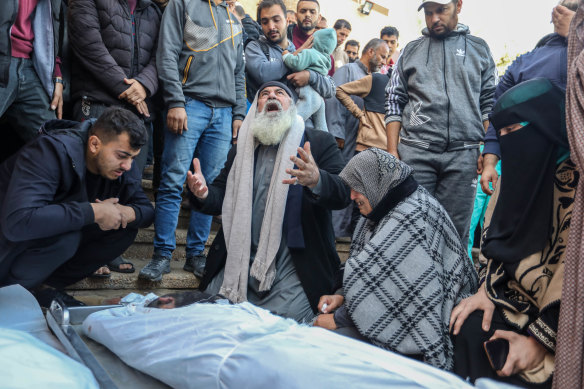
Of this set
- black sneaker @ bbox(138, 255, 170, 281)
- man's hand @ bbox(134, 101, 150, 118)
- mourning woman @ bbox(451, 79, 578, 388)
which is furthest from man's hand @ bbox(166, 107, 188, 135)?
mourning woman @ bbox(451, 79, 578, 388)

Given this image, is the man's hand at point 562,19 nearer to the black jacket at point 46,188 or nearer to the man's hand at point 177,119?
the man's hand at point 177,119

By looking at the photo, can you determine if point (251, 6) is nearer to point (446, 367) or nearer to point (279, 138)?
point (279, 138)

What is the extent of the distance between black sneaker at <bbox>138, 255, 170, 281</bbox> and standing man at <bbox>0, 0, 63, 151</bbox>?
1158 mm

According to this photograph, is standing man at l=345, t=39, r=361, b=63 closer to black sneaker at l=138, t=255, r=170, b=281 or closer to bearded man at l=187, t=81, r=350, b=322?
bearded man at l=187, t=81, r=350, b=322

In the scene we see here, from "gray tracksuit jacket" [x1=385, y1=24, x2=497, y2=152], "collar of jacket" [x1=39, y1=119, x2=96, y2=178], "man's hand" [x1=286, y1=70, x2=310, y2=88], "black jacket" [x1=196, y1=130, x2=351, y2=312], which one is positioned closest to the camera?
"collar of jacket" [x1=39, y1=119, x2=96, y2=178]

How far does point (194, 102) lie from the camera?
142 inches

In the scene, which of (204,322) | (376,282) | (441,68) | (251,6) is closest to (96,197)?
(204,322)

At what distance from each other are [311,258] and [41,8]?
2.43m

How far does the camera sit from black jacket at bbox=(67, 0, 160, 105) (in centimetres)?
331

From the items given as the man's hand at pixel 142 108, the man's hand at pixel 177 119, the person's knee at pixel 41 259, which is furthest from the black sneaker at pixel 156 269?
the man's hand at pixel 142 108

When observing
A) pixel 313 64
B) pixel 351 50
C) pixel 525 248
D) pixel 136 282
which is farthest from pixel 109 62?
pixel 351 50

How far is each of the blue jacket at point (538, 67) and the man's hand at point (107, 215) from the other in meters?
2.17

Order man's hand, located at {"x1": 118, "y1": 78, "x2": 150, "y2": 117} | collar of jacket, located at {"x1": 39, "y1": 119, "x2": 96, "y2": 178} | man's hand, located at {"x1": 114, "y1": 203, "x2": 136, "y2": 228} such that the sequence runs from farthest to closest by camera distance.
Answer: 1. man's hand, located at {"x1": 118, "y1": 78, "x2": 150, "y2": 117}
2. man's hand, located at {"x1": 114, "y1": 203, "x2": 136, "y2": 228}
3. collar of jacket, located at {"x1": 39, "y1": 119, "x2": 96, "y2": 178}

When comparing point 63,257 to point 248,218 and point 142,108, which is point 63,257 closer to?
point 248,218
